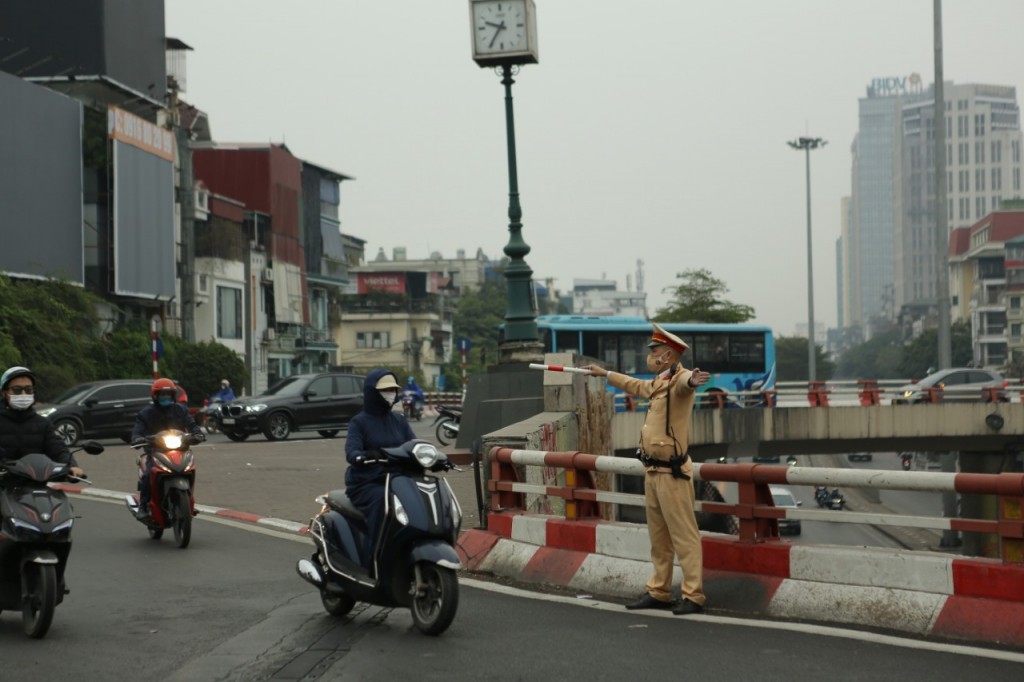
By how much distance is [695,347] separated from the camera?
4581 centimetres

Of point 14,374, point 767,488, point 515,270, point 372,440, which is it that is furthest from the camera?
point 515,270

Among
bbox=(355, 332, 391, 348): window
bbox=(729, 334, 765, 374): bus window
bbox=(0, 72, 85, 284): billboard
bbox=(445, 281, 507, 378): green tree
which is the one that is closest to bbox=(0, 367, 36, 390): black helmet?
bbox=(729, 334, 765, 374): bus window

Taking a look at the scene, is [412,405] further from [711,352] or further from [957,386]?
[957,386]

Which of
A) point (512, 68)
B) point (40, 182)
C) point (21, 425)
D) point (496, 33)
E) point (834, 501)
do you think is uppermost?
point (40, 182)

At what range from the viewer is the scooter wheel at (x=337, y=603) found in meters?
8.85

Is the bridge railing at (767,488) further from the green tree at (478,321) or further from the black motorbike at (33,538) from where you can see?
the green tree at (478,321)

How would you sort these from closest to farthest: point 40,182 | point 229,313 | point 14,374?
point 14,374 < point 40,182 < point 229,313

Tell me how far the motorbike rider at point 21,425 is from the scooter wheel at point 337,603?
1609mm

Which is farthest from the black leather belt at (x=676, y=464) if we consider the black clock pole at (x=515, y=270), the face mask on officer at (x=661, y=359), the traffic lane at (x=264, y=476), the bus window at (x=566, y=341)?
the bus window at (x=566, y=341)

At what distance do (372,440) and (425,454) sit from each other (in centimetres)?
52

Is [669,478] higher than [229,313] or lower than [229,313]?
lower

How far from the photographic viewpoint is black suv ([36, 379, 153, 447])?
104ft

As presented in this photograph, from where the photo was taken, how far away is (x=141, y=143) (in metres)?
54.6

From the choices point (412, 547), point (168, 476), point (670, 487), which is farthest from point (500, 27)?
point (412, 547)
